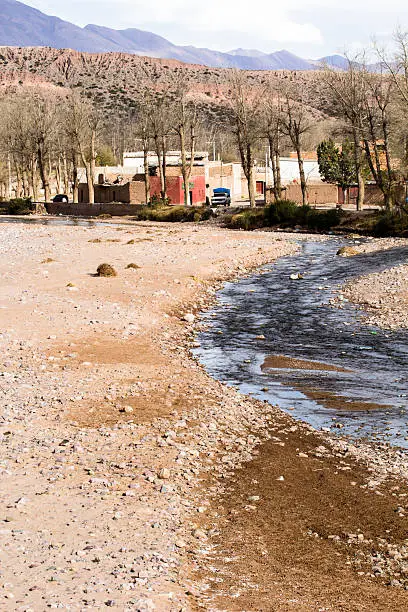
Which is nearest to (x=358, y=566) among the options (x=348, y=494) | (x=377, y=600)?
(x=377, y=600)

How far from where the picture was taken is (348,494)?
1170 cm

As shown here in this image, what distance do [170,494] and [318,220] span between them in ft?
188

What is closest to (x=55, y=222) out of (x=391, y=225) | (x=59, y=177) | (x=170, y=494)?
(x=391, y=225)

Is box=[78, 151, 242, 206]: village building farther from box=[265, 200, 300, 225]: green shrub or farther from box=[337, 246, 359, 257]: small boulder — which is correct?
box=[337, 246, 359, 257]: small boulder

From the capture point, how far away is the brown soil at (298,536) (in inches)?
348

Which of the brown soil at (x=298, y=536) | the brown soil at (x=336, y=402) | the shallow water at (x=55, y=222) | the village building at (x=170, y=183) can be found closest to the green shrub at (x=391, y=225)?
the shallow water at (x=55, y=222)

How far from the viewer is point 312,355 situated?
69.2ft

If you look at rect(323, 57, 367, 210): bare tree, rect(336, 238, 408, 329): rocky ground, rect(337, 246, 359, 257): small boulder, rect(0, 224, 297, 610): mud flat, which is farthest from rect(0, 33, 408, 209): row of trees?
rect(0, 224, 297, 610): mud flat

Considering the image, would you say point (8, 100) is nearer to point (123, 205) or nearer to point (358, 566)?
point (123, 205)

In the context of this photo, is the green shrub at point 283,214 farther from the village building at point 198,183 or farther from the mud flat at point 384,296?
the mud flat at point 384,296

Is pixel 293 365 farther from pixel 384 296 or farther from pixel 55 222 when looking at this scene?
pixel 55 222

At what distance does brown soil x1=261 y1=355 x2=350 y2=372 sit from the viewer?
19606 millimetres

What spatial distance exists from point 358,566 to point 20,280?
24.6 m

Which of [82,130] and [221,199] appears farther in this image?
[82,130]
